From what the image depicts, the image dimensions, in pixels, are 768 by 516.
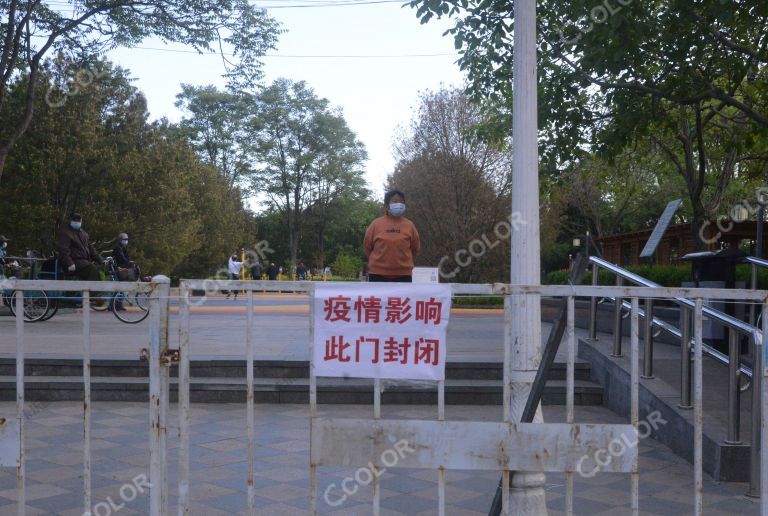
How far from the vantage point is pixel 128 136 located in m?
25.8

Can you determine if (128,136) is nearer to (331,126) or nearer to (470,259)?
(470,259)

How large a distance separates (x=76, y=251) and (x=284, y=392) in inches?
247

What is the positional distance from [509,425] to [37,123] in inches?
854

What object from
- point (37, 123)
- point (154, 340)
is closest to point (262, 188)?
point (37, 123)

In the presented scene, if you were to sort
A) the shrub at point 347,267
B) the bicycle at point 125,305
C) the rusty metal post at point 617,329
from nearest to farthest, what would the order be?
the rusty metal post at point 617,329 → the bicycle at point 125,305 → the shrub at point 347,267

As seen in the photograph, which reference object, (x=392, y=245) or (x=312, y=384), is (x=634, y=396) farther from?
(x=392, y=245)

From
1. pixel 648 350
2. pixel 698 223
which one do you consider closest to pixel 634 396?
pixel 648 350

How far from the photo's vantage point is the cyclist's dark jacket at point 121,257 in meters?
15.4

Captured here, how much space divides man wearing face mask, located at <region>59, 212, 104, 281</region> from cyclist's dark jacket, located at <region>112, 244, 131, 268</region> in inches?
103

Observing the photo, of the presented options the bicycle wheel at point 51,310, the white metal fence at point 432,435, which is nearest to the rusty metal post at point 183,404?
the white metal fence at point 432,435

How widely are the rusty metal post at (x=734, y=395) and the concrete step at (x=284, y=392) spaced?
8.48ft

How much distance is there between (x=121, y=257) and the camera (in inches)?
610

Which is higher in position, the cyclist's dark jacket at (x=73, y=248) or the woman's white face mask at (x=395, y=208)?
the woman's white face mask at (x=395, y=208)

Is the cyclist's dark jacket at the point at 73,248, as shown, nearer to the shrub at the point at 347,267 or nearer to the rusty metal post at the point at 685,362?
the rusty metal post at the point at 685,362
